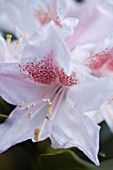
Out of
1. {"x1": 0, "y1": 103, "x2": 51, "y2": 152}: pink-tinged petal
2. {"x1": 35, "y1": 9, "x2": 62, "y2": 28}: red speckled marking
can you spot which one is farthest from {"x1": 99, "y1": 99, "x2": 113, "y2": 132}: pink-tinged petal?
{"x1": 35, "y1": 9, "x2": 62, "y2": 28}: red speckled marking

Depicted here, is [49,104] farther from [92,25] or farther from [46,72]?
[92,25]

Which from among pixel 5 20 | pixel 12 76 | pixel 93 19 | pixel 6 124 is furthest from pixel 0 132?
pixel 5 20

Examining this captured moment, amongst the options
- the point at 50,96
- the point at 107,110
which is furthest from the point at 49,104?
the point at 107,110

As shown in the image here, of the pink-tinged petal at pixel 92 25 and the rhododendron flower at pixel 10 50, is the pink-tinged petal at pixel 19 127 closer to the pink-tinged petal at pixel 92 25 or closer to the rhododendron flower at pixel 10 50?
the rhododendron flower at pixel 10 50

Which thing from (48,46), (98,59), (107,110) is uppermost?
(48,46)

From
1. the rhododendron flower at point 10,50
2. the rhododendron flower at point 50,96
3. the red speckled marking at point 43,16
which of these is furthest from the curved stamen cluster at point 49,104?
the red speckled marking at point 43,16

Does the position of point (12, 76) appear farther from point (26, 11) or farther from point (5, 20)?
point (5, 20)
